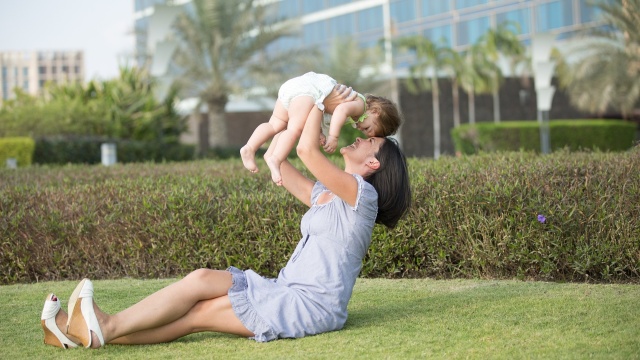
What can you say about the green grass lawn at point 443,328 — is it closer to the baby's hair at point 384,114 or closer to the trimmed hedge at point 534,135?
Result: the baby's hair at point 384,114

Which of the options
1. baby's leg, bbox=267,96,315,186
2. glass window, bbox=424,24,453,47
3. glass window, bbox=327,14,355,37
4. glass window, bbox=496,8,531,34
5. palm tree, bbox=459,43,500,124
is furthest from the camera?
glass window, bbox=327,14,355,37

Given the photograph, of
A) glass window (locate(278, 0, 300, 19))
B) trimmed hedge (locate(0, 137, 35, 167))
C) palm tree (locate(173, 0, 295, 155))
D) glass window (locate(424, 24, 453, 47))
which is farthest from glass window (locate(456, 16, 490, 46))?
trimmed hedge (locate(0, 137, 35, 167))

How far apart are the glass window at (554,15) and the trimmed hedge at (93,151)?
24646 mm

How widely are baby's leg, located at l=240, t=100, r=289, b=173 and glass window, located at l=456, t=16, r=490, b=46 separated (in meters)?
40.7

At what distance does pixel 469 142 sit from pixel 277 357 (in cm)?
2338

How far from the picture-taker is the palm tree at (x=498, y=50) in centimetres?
3558

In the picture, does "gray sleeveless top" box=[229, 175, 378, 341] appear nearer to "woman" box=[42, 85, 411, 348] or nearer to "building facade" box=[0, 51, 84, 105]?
"woman" box=[42, 85, 411, 348]

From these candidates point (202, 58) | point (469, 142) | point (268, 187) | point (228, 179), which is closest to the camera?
point (268, 187)

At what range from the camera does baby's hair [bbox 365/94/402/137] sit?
4.39 m

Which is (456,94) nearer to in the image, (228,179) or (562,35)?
(562,35)

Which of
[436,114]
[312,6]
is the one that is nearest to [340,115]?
[436,114]

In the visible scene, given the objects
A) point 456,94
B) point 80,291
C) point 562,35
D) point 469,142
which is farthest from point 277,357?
point 562,35

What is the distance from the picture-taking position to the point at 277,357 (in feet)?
12.9

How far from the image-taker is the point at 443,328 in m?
4.41
